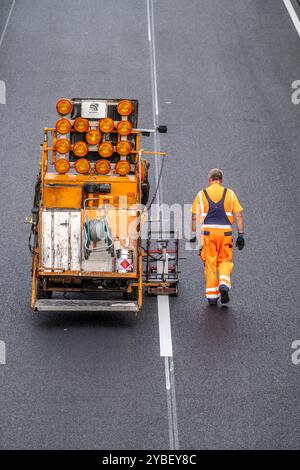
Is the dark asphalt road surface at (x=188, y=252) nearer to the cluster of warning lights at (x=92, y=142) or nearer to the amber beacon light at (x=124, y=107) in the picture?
the cluster of warning lights at (x=92, y=142)

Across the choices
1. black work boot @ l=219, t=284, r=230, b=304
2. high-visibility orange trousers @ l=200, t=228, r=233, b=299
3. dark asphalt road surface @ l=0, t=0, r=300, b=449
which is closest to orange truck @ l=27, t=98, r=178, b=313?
dark asphalt road surface @ l=0, t=0, r=300, b=449

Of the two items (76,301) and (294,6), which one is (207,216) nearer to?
(76,301)

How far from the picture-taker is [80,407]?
38.7 ft

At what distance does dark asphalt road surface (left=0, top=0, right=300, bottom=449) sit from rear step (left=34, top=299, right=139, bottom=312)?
29 cm

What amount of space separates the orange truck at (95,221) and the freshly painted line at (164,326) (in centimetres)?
18

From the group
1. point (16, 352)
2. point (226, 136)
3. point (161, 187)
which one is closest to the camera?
point (16, 352)

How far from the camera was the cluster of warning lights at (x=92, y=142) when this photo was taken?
46.4 feet

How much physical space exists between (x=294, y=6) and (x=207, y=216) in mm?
14111

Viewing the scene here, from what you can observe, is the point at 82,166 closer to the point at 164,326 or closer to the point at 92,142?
the point at 92,142

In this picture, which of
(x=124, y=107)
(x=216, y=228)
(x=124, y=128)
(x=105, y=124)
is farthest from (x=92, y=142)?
(x=216, y=228)

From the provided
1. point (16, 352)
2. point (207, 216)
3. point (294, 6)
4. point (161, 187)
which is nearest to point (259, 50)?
point (294, 6)

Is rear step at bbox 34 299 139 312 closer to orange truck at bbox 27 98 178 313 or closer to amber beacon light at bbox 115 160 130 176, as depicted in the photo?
orange truck at bbox 27 98 178 313

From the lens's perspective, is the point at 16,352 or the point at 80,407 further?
the point at 16,352

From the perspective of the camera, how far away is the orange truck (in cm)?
1356
